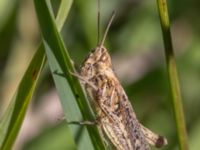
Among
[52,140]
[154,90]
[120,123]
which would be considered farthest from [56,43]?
[154,90]

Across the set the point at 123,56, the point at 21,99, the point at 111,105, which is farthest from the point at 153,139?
the point at 123,56

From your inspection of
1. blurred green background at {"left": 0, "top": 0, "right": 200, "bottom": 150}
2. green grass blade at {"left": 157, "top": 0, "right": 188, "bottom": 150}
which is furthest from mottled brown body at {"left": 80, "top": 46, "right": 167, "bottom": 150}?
green grass blade at {"left": 157, "top": 0, "right": 188, "bottom": 150}

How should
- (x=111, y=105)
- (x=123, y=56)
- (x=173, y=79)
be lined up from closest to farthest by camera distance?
(x=173, y=79) → (x=111, y=105) → (x=123, y=56)

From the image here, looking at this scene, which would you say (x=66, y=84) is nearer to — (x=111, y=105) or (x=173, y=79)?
(x=173, y=79)

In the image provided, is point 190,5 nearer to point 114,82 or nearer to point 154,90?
point 154,90

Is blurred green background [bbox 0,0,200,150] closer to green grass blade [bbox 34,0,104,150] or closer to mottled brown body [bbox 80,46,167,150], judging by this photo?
mottled brown body [bbox 80,46,167,150]
